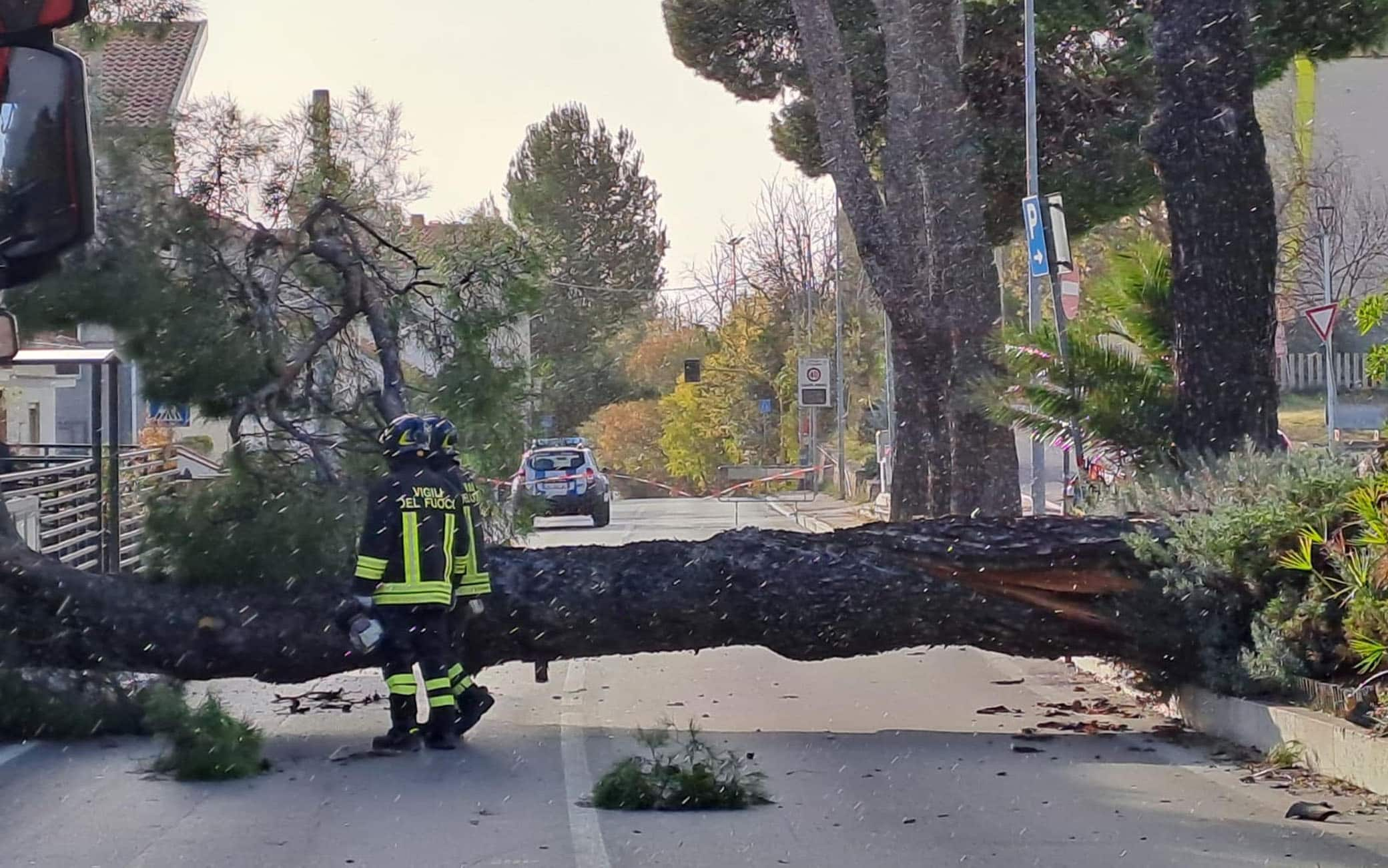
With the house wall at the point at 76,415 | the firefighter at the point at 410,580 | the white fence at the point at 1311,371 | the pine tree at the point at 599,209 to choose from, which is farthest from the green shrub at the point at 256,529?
the pine tree at the point at 599,209

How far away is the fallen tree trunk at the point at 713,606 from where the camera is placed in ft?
31.9

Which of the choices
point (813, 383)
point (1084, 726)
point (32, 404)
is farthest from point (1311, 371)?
point (1084, 726)

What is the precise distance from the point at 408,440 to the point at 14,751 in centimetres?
275

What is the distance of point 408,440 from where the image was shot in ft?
30.5

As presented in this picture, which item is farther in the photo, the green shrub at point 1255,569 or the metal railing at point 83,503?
the metal railing at point 83,503

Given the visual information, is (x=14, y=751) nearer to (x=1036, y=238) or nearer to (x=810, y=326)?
(x=1036, y=238)

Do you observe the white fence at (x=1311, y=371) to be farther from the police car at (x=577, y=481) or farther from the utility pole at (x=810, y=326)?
the police car at (x=577, y=481)

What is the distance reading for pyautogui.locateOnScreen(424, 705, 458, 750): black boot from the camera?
923 cm

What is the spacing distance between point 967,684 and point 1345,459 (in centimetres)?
327

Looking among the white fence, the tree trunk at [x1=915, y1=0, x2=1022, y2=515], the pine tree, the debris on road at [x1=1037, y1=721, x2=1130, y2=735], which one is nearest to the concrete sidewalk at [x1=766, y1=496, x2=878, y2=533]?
the tree trunk at [x1=915, y1=0, x2=1022, y2=515]

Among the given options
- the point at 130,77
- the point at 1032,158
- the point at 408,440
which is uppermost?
the point at 130,77

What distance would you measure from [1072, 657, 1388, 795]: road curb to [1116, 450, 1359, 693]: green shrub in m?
0.16

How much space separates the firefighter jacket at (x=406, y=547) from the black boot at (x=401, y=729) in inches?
22.9

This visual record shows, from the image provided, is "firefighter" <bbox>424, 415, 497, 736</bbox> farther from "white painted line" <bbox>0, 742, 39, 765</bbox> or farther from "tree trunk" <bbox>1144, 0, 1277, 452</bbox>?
"tree trunk" <bbox>1144, 0, 1277, 452</bbox>
